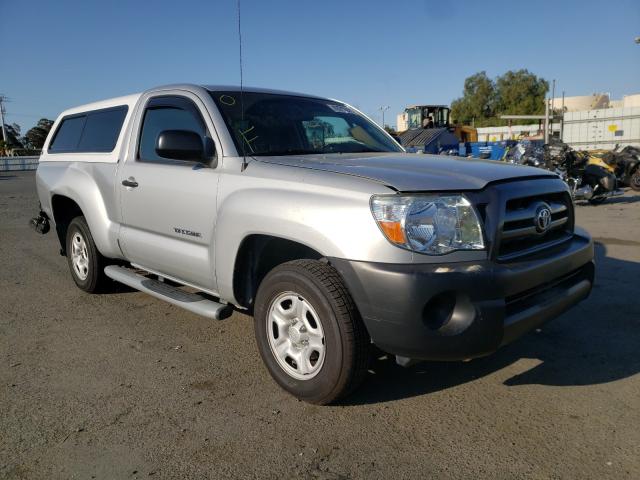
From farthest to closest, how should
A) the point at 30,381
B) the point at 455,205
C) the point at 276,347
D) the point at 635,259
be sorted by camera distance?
the point at 635,259, the point at 30,381, the point at 276,347, the point at 455,205

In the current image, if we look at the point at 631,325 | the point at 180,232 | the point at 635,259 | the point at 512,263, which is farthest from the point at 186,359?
the point at 635,259

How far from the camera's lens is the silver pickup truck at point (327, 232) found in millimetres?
2482

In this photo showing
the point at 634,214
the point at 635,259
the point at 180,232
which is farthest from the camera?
the point at 634,214

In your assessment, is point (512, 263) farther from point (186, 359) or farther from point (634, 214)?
point (634, 214)

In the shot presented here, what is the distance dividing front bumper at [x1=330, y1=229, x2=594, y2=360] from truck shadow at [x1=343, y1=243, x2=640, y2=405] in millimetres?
686

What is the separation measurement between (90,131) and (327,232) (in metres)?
3.54

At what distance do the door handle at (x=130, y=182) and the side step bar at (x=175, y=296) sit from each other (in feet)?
2.53

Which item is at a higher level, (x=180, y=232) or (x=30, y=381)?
(x=180, y=232)

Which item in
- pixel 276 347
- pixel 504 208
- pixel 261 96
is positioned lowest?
pixel 276 347

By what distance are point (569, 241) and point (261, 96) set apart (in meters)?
2.42

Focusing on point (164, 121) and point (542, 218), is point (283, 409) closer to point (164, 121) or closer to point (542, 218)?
point (542, 218)

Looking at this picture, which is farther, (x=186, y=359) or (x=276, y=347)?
(x=186, y=359)

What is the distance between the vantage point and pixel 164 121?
162 inches

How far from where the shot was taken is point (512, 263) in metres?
2.62
